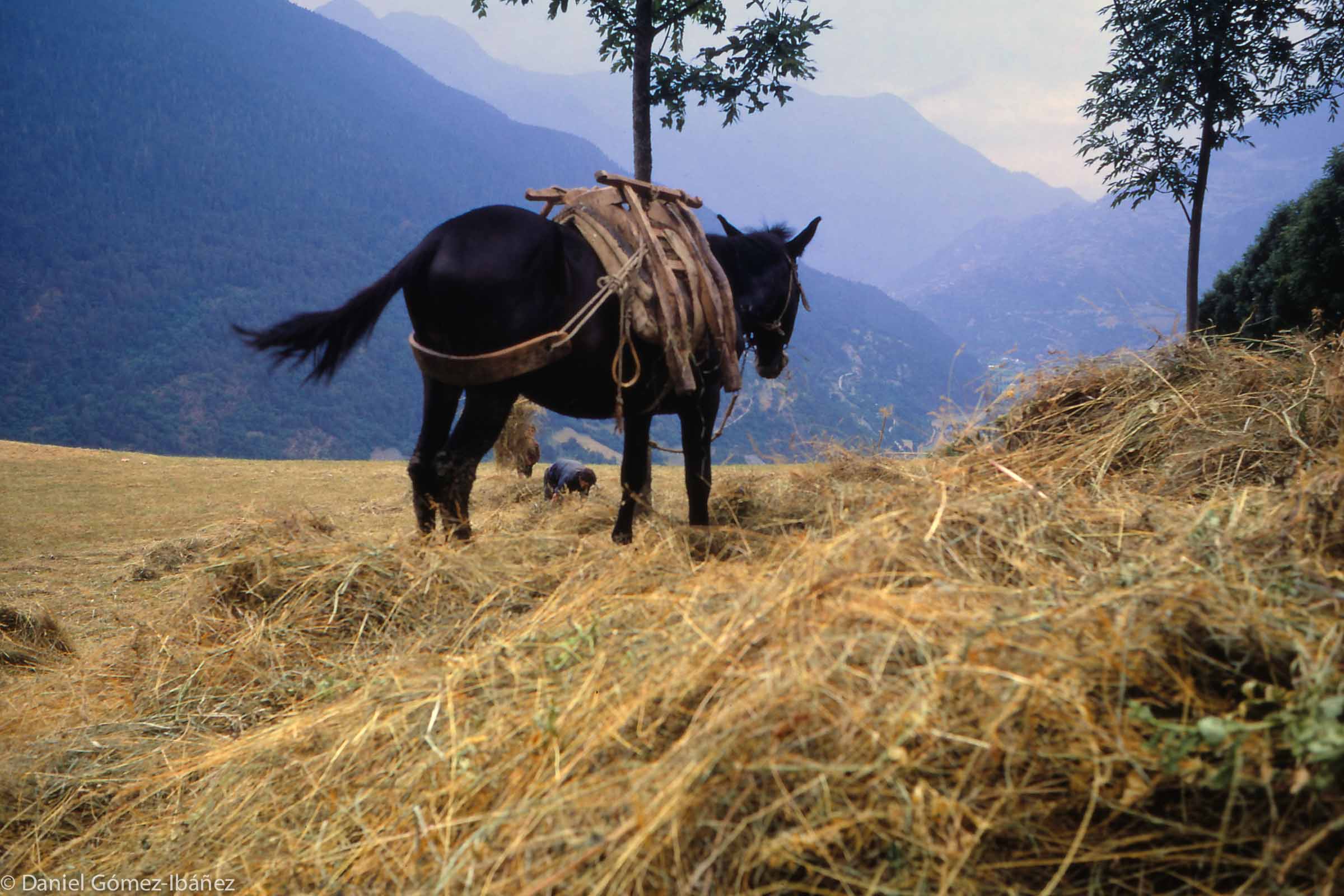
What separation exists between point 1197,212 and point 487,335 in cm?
1373

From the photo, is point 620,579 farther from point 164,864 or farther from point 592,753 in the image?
point 164,864

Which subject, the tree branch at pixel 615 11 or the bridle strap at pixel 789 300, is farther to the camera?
the tree branch at pixel 615 11

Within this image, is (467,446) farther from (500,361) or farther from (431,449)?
(500,361)

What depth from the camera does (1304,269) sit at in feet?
38.0

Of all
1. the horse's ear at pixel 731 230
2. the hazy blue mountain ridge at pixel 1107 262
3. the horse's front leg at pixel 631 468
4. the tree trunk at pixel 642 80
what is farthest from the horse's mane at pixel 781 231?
the hazy blue mountain ridge at pixel 1107 262

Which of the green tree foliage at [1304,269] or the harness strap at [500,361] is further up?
the green tree foliage at [1304,269]

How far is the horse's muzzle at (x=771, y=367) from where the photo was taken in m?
4.91

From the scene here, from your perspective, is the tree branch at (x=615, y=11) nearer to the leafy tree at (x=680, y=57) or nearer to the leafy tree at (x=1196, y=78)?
the leafy tree at (x=680, y=57)

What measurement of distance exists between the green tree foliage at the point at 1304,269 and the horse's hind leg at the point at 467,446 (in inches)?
448

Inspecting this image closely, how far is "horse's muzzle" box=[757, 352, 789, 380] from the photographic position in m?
4.91

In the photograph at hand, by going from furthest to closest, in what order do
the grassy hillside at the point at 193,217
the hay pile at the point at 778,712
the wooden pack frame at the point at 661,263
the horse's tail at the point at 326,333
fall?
the grassy hillside at the point at 193,217 → the wooden pack frame at the point at 661,263 → the horse's tail at the point at 326,333 → the hay pile at the point at 778,712

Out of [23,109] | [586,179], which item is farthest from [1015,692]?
[586,179]

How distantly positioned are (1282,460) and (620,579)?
262cm

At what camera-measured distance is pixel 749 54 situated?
291 inches
